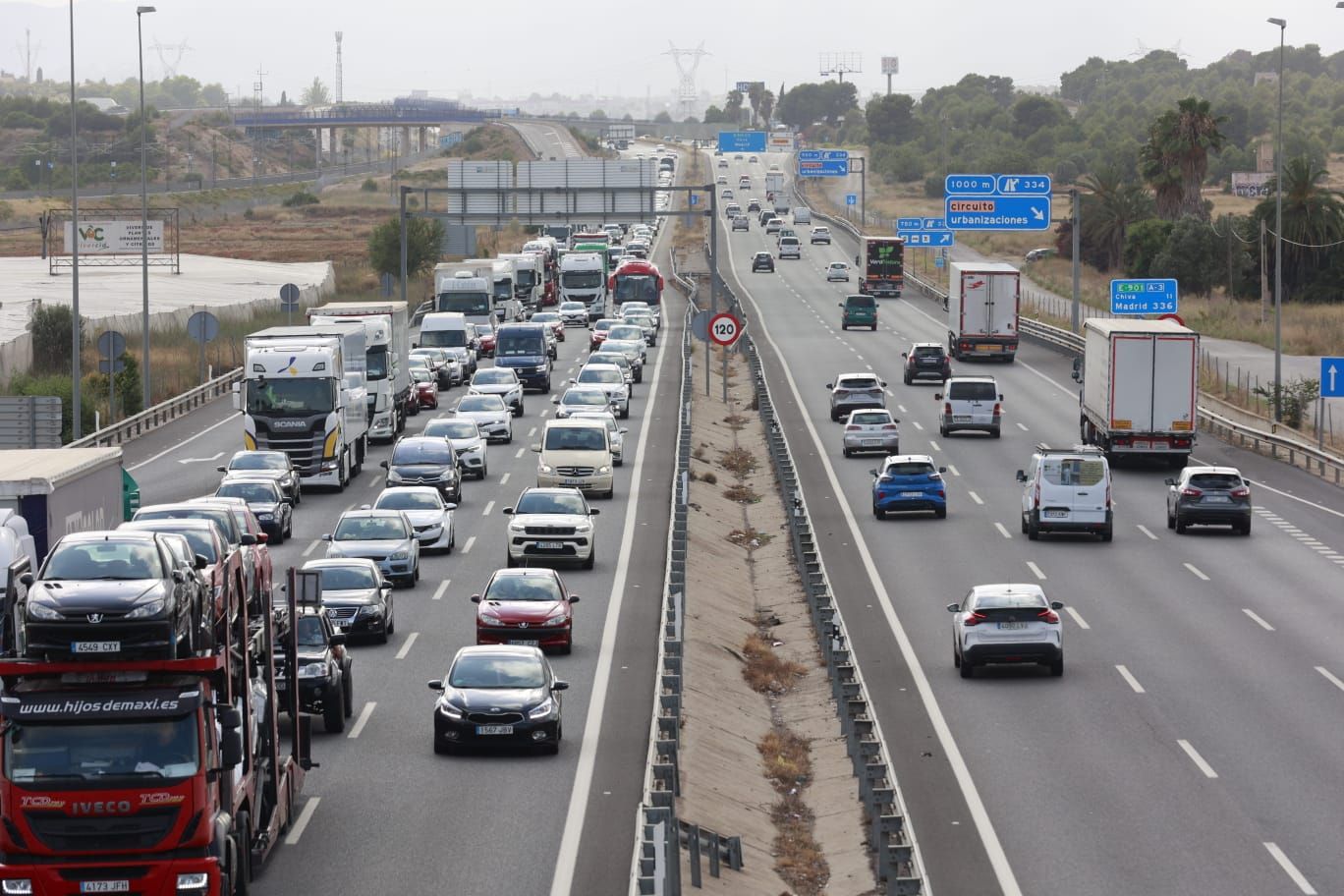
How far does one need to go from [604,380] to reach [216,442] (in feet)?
42.8

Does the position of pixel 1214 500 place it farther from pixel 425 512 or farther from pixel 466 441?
pixel 466 441

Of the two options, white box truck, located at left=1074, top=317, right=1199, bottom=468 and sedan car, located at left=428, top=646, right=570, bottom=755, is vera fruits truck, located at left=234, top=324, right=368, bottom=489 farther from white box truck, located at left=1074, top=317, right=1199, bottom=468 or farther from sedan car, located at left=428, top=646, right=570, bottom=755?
sedan car, located at left=428, top=646, right=570, bottom=755

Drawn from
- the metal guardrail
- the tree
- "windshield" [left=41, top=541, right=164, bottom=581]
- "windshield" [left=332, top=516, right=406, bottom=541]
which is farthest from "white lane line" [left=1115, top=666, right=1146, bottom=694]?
the tree

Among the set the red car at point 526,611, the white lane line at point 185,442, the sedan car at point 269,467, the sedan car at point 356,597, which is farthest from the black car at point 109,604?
the white lane line at point 185,442

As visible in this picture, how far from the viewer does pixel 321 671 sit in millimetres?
25312

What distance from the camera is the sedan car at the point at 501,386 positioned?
65.5 meters

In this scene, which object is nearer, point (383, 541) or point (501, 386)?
point (383, 541)

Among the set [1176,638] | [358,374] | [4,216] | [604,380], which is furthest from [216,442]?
[4,216]

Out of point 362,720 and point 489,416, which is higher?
point 489,416

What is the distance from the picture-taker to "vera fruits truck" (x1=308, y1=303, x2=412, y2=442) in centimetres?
5588

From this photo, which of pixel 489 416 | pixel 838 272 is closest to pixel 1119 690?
pixel 489 416

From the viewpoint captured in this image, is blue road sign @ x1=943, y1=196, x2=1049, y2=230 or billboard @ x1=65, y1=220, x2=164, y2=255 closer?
blue road sign @ x1=943, y1=196, x2=1049, y2=230

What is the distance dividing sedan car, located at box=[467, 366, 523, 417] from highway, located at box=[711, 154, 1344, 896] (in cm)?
1185

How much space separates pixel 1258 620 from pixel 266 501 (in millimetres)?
19059
